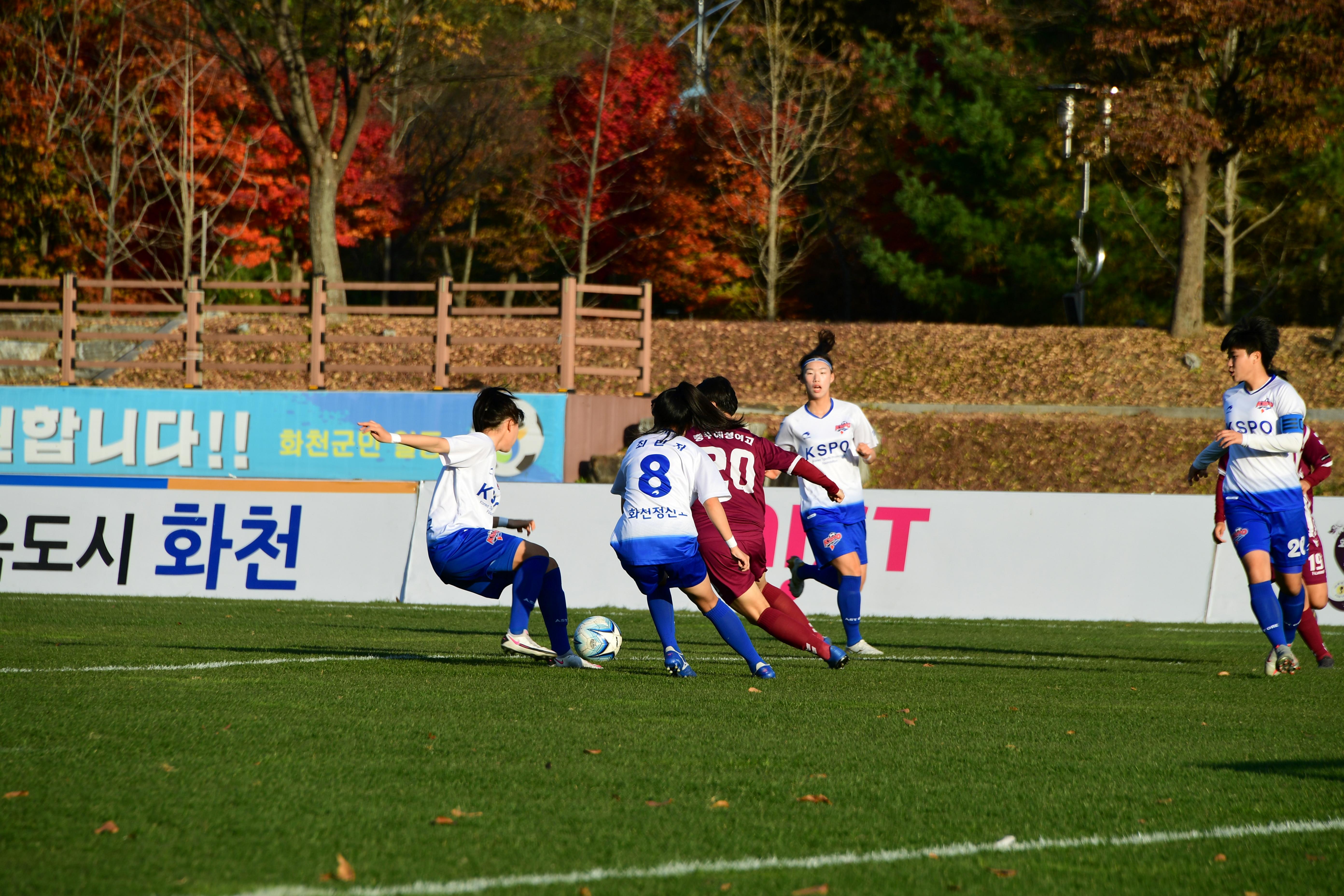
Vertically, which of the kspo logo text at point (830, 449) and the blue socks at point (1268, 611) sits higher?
the kspo logo text at point (830, 449)

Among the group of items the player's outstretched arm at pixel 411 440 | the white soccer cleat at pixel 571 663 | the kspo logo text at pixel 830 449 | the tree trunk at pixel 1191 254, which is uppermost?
the tree trunk at pixel 1191 254

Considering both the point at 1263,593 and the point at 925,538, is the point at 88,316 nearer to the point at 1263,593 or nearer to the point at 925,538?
the point at 925,538

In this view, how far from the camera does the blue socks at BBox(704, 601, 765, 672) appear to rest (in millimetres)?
7750

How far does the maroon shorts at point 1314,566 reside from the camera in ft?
29.4

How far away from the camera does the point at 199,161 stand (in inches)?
1345

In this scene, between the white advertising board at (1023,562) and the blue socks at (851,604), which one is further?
the white advertising board at (1023,562)

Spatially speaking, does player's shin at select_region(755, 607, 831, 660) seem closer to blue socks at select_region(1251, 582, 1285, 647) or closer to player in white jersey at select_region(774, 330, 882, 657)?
player in white jersey at select_region(774, 330, 882, 657)

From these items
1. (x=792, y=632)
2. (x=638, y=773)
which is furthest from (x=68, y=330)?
(x=638, y=773)

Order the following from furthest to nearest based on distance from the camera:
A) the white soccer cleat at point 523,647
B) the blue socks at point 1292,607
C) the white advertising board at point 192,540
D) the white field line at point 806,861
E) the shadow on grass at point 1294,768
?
the white advertising board at point 192,540
the blue socks at point 1292,607
the white soccer cleat at point 523,647
the shadow on grass at point 1294,768
the white field line at point 806,861

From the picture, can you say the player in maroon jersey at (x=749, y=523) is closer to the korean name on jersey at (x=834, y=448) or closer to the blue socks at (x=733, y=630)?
the blue socks at (x=733, y=630)

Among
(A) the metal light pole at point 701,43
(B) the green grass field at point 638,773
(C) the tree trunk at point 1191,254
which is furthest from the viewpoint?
(A) the metal light pole at point 701,43

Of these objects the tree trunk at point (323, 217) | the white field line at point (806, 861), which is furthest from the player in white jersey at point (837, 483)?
the tree trunk at point (323, 217)

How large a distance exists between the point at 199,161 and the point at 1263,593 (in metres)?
30.9

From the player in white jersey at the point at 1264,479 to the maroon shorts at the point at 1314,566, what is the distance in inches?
3.2
